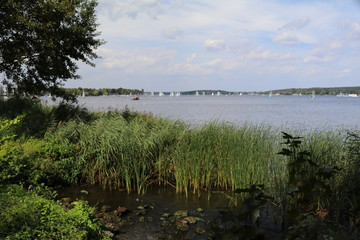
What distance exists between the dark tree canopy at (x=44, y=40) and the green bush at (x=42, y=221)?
8.12 m

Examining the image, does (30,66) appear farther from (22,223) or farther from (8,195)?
(22,223)

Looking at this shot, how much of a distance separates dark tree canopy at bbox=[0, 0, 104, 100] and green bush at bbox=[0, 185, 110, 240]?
812 cm

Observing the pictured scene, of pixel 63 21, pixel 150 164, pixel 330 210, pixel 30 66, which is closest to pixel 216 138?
pixel 150 164

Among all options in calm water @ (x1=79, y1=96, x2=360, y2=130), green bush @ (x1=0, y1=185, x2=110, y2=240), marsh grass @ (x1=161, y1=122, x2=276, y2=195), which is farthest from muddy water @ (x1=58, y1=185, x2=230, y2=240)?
calm water @ (x1=79, y1=96, x2=360, y2=130)

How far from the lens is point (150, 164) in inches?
365

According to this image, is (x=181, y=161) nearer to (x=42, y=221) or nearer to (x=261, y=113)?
(x=42, y=221)

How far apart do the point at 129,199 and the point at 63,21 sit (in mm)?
8413

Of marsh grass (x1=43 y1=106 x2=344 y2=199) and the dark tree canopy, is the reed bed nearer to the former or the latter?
marsh grass (x1=43 y1=106 x2=344 y2=199)

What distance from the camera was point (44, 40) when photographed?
12.4m

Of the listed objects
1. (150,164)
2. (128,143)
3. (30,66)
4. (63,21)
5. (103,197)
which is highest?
(63,21)

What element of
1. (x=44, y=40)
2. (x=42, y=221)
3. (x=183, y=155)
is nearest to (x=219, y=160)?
(x=183, y=155)

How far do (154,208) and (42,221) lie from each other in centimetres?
320

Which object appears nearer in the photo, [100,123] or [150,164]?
[150,164]

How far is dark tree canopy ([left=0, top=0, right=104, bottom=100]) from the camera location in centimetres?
1216
